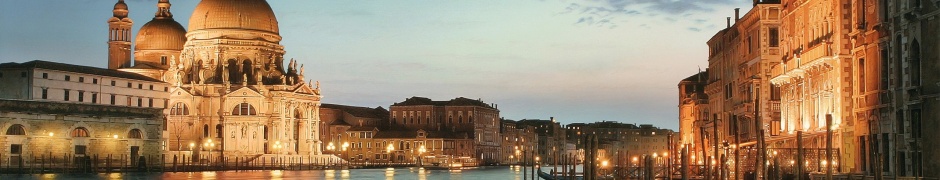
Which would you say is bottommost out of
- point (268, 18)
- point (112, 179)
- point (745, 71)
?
point (112, 179)

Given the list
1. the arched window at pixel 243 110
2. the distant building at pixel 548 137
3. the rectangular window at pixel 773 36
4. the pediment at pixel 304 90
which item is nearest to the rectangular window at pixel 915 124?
the rectangular window at pixel 773 36

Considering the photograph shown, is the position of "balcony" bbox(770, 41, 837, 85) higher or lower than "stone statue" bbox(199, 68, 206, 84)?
lower

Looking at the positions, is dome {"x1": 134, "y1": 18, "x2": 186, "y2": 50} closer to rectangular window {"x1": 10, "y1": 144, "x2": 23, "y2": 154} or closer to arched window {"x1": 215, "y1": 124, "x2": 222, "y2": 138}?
arched window {"x1": 215, "y1": 124, "x2": 222, "y2": 138}

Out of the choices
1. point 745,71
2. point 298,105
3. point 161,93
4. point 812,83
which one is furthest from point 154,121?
point 812,83

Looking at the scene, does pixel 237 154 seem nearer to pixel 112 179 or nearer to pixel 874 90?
pixel 112 179

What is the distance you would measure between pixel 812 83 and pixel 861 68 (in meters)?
4.54

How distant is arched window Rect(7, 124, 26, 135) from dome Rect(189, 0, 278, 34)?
109ft

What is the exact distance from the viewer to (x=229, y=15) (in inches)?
4006

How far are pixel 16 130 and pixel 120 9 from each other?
119 ft

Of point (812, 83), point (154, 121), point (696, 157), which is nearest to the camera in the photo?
point (812, 83)

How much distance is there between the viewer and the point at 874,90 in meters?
30.2

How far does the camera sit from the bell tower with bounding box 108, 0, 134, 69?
10488 cm

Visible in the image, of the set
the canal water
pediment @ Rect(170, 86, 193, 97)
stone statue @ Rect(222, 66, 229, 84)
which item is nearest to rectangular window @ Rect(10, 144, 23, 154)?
the canal water

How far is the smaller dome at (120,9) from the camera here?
4117 inches
